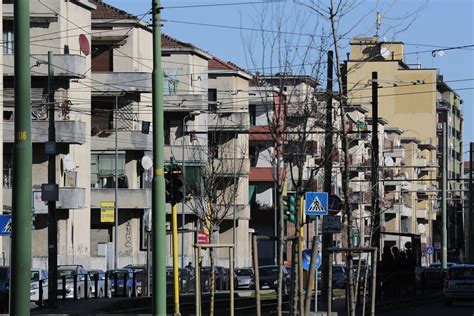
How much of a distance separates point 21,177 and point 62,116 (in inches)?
2026

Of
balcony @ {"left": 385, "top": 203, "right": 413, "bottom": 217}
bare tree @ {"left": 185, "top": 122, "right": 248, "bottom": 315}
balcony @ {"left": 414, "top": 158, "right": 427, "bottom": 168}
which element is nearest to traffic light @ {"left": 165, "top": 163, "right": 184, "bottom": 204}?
bare tree @ {"left": 185, "top": 122, "right": 248, "bottom": 315}

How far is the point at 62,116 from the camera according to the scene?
67750 millimetres

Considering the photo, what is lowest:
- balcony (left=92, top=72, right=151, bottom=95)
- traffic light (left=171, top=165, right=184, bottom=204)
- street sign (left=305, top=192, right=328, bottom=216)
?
street sign (left=305, top=192, right=328, bottom=216)

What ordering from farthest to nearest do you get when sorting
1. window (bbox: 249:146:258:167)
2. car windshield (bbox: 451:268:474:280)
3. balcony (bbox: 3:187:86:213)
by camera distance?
window (bbox: 249:146:258:167), balcony (bbox: 3:187:86:213), car windshield (bbox: 451:268:474:280)

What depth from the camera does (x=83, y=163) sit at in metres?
71.9

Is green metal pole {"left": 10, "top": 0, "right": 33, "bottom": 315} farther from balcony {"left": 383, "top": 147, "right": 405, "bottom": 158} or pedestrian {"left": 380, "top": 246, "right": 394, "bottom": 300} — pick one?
balcony {"left": 383, "top": 147, "right": 405, "bottom": 158}

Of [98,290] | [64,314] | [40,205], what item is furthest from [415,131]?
[64,314]

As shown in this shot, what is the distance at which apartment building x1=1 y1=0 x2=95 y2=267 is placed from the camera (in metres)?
65.2

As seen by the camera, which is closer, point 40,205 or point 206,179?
point 40,205

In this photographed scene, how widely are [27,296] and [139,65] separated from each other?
63.7 metres

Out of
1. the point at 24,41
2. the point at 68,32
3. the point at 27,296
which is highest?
the point at 68,32

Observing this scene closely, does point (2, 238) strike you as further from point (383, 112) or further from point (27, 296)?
point (383, 112)

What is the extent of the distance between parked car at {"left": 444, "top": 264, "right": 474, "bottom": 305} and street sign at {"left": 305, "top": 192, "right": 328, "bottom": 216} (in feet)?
57.4

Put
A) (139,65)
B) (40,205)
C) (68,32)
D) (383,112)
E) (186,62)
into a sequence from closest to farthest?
1. (40,205)
2. (68,32)
3. (139,65)
4. (186,62)
5. (383,112)
